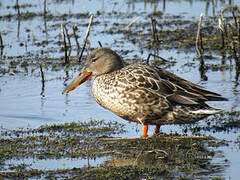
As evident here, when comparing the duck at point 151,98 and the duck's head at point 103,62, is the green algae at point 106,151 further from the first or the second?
the duck's head at point 103,62

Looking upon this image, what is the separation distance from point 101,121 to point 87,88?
240 centimetres

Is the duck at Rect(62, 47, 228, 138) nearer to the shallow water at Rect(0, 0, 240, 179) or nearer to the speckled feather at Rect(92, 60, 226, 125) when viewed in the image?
the speckled feather at Rect(92, 60, 226, 125)

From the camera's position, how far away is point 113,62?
→ 7910 mm

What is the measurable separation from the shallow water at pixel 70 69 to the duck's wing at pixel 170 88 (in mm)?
568

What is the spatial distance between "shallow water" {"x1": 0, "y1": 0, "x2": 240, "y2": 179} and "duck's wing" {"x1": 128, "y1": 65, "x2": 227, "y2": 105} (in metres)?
0.57

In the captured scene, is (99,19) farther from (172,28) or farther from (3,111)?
(3,111)

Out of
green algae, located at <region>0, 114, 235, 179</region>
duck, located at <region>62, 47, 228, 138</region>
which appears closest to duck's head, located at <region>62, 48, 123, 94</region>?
duck, located at <region>62, 47, 228, 138</region>

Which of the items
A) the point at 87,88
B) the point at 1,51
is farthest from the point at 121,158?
the point at 1,51

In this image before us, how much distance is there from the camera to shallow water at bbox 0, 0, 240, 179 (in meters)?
8.44

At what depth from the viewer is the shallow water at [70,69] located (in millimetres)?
8438

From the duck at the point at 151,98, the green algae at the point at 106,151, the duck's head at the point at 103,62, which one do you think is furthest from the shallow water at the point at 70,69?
the duck's head at the point at 103,62

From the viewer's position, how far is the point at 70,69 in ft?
39.0

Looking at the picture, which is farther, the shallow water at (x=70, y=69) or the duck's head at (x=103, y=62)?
the shallow water at (x=70, y=69)

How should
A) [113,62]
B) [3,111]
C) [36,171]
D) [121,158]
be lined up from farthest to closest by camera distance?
[3,111], [113,62], [121,158], [36,171]
